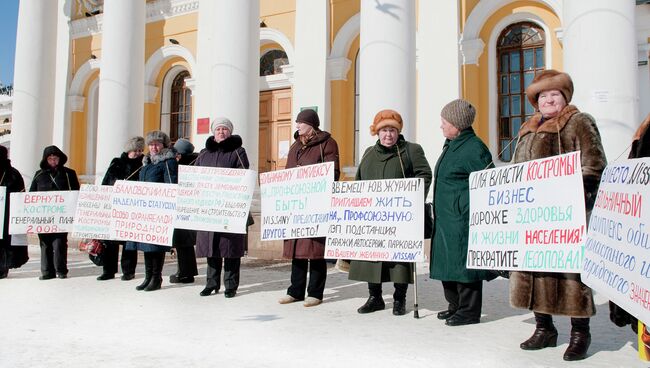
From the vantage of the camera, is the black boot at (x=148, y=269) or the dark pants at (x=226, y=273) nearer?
the dark pants at (x=226, y=273)

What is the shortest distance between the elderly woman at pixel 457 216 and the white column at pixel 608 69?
2.51m

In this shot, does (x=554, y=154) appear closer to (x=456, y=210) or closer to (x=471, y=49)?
(x=456, y=210)

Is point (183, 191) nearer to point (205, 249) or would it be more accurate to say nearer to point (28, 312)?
point (205, 249)

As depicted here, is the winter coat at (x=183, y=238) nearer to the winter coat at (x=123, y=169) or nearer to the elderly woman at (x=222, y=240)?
the elderly woman at (x=222, y=240)

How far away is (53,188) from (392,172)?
189 inches

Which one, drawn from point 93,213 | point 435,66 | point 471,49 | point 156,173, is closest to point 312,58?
point 435,66

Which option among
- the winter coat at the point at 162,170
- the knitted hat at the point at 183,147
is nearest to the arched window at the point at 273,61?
the knitted hat at the point at 183,147

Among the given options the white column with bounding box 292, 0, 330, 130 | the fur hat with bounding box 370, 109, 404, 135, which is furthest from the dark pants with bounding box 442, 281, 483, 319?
the white column with bounding box 292, 0, 330, 130

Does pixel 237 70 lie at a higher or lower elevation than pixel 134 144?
higher

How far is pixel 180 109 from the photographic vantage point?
14859mm

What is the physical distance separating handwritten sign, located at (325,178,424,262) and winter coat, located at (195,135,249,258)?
111 cm

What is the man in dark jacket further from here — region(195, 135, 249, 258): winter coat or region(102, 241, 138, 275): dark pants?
region(195, 135, 249, 258): winter coat

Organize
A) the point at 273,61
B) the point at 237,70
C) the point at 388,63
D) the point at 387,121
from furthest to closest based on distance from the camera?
the point at 273,61 < the point at 237,70 < the point at 388,63 < the point at 387,121

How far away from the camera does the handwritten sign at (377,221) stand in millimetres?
4410
